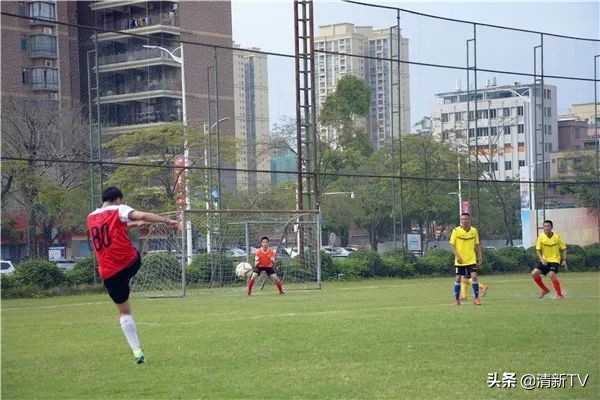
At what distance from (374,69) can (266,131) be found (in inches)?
223

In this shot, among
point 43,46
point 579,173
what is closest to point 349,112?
point 43,46

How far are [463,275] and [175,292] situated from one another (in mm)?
11512

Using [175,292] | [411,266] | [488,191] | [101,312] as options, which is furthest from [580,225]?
[101,312]

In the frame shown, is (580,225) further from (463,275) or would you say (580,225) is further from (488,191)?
(463,275)

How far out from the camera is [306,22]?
36750mm

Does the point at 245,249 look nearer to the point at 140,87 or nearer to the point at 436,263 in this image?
the point at 140,87

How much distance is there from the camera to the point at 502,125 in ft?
211

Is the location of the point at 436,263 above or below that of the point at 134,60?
below

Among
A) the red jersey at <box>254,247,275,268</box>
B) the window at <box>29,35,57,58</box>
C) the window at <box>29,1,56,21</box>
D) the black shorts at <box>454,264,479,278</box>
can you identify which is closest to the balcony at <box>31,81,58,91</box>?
the window at <box>29,35,57,58</box>

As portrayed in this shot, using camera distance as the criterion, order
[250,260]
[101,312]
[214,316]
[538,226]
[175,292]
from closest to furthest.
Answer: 1. [214,316]
2. [101,312]
3. [175,292]
4. [250,260]
5. [538,226]

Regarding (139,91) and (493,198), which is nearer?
(139,91)

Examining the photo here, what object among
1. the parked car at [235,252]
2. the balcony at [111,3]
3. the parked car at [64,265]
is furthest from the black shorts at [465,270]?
the balcony at [111,3]

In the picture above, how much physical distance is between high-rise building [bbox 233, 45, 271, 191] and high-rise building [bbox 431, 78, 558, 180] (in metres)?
8.48

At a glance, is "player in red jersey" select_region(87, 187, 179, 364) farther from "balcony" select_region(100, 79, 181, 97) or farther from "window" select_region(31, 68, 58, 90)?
"window" select_region(31, 68, 58, 90)
